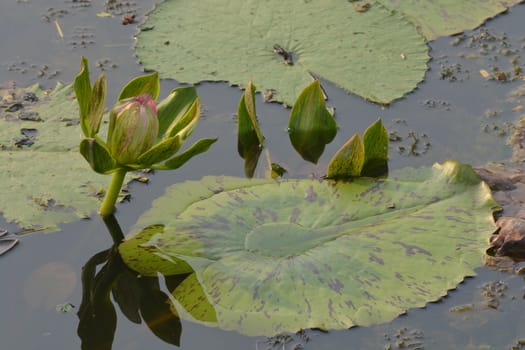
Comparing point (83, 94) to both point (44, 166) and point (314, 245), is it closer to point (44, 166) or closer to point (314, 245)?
point (44, 166)

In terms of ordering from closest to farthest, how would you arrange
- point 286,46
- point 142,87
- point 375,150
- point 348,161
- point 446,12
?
point 142,87 < point 348,161 < point 375,150 < point 286,46 < point 446,12

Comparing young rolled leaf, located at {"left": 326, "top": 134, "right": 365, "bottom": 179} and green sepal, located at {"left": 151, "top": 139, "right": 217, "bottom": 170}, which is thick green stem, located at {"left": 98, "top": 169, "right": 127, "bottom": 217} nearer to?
green sepal, located at {"left": 151, "top": 139, "right": 217, "bottom": 170}

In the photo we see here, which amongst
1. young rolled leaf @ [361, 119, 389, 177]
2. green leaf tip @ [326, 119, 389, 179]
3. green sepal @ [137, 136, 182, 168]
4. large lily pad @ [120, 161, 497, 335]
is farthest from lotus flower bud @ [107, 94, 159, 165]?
young rolled leaf @ [361, 119, 389, 177]

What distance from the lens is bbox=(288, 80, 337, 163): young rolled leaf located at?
3221 mm

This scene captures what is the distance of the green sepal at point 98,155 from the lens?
→ 2.59m

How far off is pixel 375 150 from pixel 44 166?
1244 mm

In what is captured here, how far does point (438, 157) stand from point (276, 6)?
50.3 inches

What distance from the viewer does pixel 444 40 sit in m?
4.11

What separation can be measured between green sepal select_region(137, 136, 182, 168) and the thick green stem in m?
0.13

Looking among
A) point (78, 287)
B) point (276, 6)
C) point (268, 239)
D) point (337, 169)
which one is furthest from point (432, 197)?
point (276, 6)

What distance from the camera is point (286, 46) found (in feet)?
12.7

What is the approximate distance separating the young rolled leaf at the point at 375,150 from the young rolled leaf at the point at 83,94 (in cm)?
101

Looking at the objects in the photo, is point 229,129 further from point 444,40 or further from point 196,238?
point 444,40

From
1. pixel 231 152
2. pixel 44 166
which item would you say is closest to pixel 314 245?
pixel 231 152
